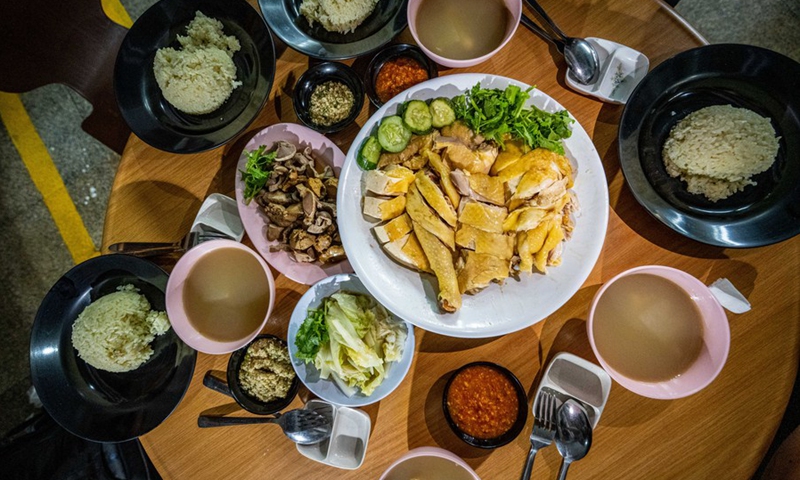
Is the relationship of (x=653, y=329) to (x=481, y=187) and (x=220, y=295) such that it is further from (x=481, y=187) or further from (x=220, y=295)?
(x=220, y=295)

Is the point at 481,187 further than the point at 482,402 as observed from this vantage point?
No

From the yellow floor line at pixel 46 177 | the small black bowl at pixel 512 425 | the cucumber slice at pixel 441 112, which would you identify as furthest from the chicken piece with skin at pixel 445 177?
the yellow floor line at pixel 46 177

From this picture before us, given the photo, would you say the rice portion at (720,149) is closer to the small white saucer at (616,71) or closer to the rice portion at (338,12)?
Result: the small white saucer at (616,71)

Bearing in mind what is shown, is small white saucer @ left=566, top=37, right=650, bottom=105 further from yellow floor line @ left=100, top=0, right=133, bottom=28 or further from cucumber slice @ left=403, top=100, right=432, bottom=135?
yellow floor line @ left=100, top=0, right=133, bottom=28

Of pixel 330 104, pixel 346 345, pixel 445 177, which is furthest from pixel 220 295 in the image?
pixel 445 177

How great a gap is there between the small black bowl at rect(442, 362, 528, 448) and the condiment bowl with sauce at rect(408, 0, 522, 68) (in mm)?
1239

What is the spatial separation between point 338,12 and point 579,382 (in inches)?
70.9

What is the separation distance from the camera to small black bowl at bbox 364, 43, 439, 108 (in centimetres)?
202

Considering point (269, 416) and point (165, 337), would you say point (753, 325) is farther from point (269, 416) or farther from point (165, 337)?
point (165, 337)

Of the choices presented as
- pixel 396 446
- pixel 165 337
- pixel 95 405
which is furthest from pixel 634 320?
pixel 95 405

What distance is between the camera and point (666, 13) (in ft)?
6.59

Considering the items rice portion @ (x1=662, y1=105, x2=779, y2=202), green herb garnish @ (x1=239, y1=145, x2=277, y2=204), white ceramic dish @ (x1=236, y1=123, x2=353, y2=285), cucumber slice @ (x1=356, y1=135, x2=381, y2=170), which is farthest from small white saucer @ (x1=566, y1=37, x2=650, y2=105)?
green herb garnish @ (x1=239, y1=145, x2=277, y2=204)

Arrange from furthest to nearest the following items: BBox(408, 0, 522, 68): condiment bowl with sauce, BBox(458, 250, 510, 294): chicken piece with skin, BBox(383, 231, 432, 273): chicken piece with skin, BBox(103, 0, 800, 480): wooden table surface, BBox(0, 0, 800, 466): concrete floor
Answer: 1. BBox(0, 0, 800, 466): concrete floor
2. BBox(408, 0, 522, 68): condiment bowl with sauce
3. BBox(103, 0, 800, 480): wooden table surface
4. BBox(383, 231, 432, 273): chicken piece with skin
5. BBox(458, 250, 510, 294): chicken piece with skin

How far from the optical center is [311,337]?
1824 millimetres
